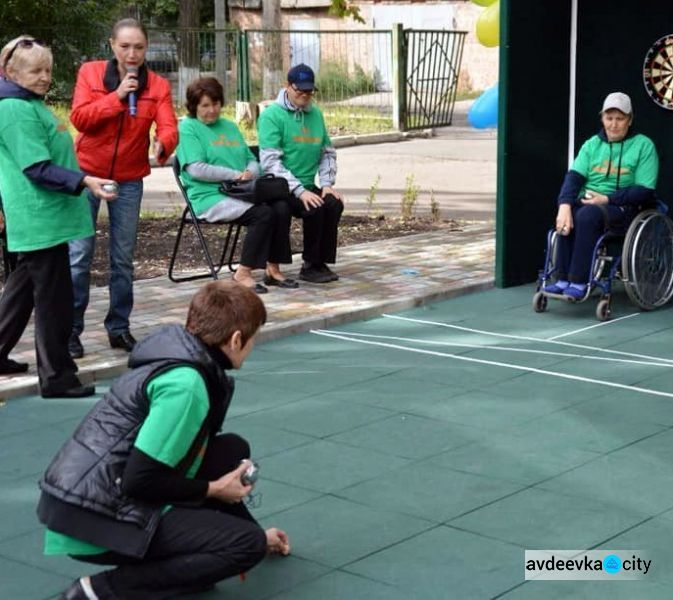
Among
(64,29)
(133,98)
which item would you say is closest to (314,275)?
(133,98)

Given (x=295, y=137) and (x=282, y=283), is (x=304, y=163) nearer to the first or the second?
(x=295, y=137)

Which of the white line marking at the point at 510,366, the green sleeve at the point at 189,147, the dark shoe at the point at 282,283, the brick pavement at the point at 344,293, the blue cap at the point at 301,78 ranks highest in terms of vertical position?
the blue cap at the point at 301,78

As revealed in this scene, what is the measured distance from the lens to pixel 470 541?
16.9ft

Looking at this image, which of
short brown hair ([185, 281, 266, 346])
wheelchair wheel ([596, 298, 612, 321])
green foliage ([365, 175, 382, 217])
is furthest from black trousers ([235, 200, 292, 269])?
short brown hair ([185, 281, 266, 346])

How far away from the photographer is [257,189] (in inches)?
380

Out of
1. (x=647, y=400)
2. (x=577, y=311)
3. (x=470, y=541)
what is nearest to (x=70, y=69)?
(x=577, y=311)

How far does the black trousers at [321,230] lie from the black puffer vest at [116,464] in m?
5.82

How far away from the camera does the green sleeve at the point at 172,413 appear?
13.5 feet

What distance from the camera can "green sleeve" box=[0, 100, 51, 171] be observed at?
6902 millimetres

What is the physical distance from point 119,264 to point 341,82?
1829 centimetres

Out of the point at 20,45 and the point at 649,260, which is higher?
the point at 20,45

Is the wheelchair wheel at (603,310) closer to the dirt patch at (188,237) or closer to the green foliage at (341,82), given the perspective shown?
the dirt patch at (188,237)

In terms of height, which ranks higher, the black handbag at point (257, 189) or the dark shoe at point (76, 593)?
the black handbag at point (257, 189)

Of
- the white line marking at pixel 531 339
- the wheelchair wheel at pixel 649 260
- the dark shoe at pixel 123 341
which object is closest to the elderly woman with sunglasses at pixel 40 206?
the dark shoe at pixel 123 341
